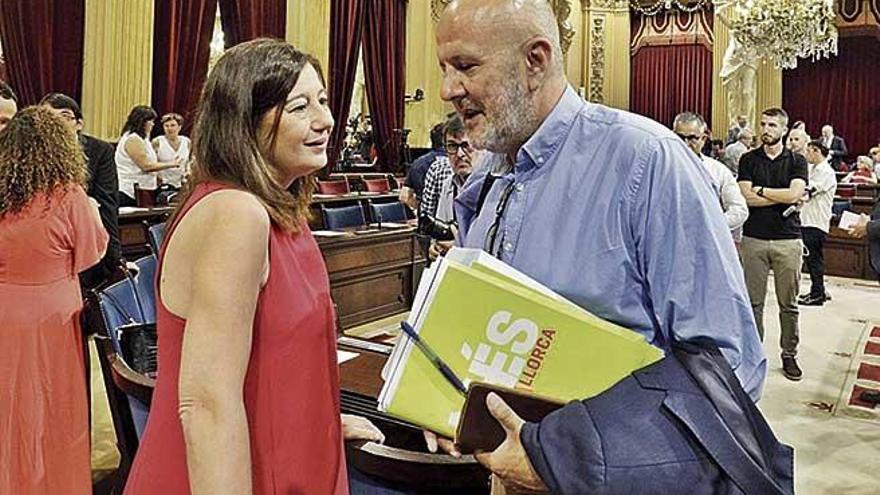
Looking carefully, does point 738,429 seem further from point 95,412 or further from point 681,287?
point 95,412

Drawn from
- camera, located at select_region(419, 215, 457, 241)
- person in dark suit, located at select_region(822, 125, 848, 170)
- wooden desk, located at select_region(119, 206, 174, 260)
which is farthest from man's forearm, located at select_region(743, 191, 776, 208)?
person in dark suit, located at select_region(822, 125, 848, 170)

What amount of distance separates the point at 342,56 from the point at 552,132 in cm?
965

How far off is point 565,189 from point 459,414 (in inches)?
13.1

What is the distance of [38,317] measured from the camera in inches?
101

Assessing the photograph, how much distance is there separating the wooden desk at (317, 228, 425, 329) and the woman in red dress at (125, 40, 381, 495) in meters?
4.03

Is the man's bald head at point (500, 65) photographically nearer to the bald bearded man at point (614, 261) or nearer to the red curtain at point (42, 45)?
the bald bearded man at point (614, 261)

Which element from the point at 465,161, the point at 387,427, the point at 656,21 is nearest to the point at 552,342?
the point at 387,427

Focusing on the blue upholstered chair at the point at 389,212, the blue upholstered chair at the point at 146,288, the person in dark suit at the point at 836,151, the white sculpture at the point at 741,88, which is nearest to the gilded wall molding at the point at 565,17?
the white sculpture at the point at 741,88

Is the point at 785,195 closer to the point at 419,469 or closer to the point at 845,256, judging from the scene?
the point at 419,469

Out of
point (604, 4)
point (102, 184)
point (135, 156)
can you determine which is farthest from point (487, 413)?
point (604, 4)

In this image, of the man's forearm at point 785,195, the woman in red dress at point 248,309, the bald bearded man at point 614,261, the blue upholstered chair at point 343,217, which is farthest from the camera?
the blue upholstered chair at point 343,217

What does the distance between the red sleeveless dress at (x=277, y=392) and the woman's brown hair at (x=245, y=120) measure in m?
0.04

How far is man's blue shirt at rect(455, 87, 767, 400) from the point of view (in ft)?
3.32

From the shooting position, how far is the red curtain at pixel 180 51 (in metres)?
7.89
